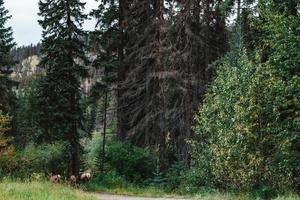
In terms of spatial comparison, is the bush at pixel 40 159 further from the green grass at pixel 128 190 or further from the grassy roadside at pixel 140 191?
the grassy roadside at pixel 140 191

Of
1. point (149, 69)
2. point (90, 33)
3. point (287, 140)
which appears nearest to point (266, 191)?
point (287, 140)

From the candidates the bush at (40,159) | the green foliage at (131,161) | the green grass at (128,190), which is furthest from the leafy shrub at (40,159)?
the green foliage at (131,161)

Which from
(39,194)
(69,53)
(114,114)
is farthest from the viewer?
(114,114)

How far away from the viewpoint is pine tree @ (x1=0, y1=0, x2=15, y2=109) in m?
36.0

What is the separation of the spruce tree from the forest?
55 millimetres

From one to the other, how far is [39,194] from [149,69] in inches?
700

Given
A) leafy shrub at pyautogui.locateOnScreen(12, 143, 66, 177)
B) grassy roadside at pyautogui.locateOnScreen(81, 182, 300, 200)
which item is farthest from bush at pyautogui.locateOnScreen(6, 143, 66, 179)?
grassy roadside at pyautogui.locateOnScreen(81, 182, 300, 200)

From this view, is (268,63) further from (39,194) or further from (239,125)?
(39,194)

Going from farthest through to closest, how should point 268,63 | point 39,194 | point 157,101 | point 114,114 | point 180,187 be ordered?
1. point 114,114
2. point 157,101
3. point 180,187
4. point 268,63
5. point 39,194

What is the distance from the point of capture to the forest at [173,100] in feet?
63.5

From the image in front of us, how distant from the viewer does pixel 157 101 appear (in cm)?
2822

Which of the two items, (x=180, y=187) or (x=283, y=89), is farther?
(x=180, y=187)

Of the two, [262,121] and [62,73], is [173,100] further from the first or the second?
[262,121]

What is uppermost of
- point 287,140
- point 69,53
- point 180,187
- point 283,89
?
point 69,53
